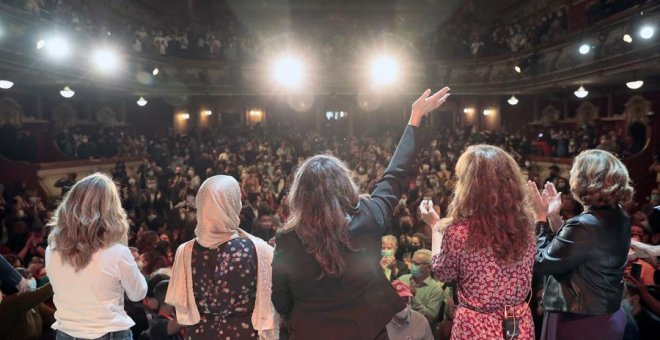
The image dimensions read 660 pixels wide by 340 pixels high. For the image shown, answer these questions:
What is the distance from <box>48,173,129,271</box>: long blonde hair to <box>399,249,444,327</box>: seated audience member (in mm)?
2563

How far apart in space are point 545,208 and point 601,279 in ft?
1.42

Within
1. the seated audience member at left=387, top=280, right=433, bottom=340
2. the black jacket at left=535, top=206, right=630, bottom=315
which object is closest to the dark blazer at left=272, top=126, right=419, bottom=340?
the black jacket at left=535, top=206, right=630, bottom=315

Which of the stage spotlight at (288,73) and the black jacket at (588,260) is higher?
the stage spotlight at (288,73)

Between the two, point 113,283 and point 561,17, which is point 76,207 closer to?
point 113,283

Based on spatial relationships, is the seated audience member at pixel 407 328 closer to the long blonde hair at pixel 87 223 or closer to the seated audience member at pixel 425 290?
the seated audience member at pixel 425 290

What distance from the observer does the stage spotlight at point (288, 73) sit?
2083 centimetres

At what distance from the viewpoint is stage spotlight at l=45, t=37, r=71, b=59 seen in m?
10.8

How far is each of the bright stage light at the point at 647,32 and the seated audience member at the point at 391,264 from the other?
8.42 metres

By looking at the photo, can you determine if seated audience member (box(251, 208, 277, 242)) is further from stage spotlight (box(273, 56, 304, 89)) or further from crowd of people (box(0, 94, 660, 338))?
stage spotlight (box(273, 56, 304, 89))

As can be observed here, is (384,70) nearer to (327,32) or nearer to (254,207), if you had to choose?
→ (327,32)

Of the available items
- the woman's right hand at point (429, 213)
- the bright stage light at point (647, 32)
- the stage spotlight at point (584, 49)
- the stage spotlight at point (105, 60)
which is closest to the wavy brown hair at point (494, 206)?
the woman's right hand at point (429, 213)

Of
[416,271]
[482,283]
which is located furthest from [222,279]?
[416,271]

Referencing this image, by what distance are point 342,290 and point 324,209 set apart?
1.09 ft

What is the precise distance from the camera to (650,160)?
11469 millimetres
